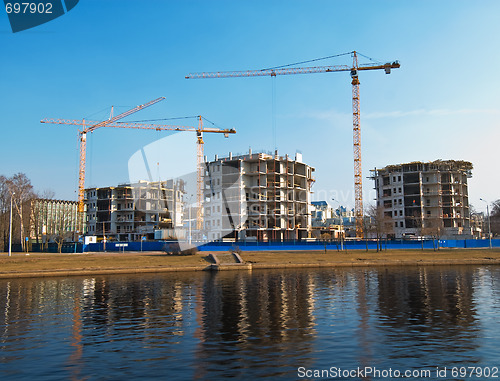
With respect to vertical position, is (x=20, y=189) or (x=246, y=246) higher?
(x=20, y=189)

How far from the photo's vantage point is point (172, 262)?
59062 mm

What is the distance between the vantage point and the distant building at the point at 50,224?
99.8 metres

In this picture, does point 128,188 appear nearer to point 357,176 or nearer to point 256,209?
point 256,209

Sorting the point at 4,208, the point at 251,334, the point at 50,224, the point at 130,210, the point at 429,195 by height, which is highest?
the point at 429,195

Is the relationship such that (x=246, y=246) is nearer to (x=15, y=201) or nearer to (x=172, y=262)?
(x=172, y=262)

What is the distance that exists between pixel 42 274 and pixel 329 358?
4402 cm

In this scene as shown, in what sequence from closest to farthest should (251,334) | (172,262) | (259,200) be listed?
1. (251,334)
2. (172,262)
3. (259,200)

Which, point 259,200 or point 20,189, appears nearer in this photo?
point 20,189

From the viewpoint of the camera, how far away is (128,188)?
153m

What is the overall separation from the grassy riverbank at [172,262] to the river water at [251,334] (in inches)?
721

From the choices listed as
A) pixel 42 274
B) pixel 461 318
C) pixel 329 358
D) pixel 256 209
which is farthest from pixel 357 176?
pixel 329 358

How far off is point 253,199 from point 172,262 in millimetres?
67864

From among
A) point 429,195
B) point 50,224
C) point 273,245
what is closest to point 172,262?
point 273,245

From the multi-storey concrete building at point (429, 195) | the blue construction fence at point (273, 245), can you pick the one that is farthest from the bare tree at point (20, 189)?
the multi-storey concrete building at point (429, 195)
